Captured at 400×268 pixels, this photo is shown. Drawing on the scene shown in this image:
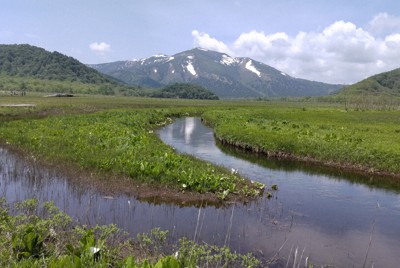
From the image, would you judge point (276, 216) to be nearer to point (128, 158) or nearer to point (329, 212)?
point (329, 212)

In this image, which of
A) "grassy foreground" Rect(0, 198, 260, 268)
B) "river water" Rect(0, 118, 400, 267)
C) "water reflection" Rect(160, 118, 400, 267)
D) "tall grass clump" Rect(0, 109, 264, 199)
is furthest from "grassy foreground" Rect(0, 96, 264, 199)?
"grassy foreground" Rect(0, 198, 260, 268)

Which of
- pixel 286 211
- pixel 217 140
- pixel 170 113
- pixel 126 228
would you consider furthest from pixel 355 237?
pixel 170 113

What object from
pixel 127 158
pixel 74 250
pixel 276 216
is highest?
pixel 127 158

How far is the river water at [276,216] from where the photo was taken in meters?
12.8

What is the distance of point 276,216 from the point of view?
16.0 m

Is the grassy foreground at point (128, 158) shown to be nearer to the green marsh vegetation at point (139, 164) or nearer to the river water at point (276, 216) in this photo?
the green marsh vegetation at point (139, 164)

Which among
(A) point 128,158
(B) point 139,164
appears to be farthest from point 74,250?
(A) point 128,158

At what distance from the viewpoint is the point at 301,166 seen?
92.8 ft

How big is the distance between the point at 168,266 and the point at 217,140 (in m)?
34.2

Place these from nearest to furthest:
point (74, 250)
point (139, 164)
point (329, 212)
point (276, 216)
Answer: point (74, 250) → point (276, 216) → point (329, 212) → point (139, 164)

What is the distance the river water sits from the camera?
1282 cm

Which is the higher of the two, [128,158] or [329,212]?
[128,158]

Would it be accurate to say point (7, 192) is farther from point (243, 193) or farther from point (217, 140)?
point (217, 140)

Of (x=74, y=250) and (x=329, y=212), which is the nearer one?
(x=74, y=250)
